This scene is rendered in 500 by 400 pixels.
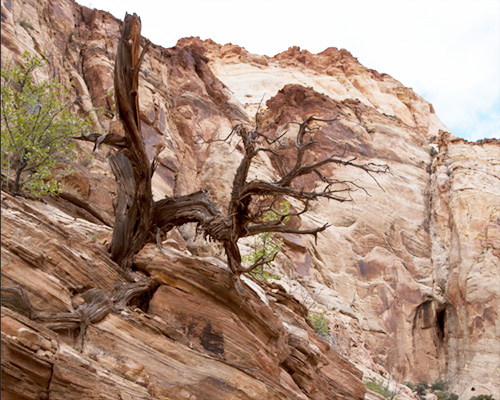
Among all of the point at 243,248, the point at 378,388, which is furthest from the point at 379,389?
the point at 243,248

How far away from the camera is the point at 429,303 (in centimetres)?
3447

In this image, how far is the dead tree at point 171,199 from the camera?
9305 mm

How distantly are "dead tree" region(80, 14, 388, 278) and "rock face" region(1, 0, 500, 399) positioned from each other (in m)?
0.52

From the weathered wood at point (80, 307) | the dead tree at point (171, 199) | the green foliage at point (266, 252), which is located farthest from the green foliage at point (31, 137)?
the green foliage at point (266, 252)

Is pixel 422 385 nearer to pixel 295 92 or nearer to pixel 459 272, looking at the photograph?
pixel 459 272

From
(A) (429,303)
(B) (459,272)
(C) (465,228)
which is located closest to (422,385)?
(A) (429,303)

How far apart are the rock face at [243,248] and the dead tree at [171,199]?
52cm

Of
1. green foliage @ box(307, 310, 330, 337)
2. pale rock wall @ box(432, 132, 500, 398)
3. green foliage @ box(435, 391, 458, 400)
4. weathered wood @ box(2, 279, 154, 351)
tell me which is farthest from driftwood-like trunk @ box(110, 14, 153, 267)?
pale rock wall @ box(432, 132, 500, 398)

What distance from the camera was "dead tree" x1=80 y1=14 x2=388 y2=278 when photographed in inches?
366

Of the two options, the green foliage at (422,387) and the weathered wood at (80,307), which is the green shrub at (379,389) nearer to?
the weathered wood at (80,307)

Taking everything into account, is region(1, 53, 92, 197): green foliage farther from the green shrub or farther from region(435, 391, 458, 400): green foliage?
region(435, 391, 458, 400): green foliage

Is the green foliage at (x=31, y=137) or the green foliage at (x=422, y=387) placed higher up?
the green foliage at (x=31, y=137)

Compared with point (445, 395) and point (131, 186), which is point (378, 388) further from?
point (445, 395)

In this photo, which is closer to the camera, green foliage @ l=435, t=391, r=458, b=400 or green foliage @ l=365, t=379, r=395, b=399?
green foliage @ l=365, t=379, r=395, b=399
